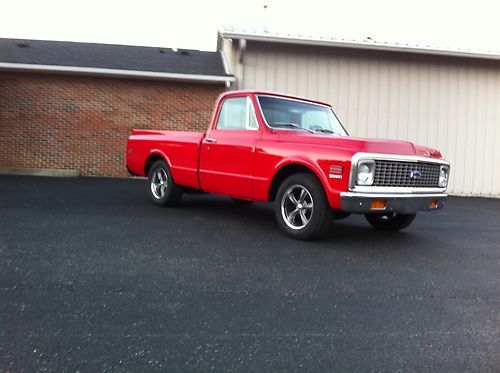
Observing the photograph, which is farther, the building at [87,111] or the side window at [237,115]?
the building at [87,111]

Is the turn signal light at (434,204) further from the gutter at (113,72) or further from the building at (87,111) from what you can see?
the building at (87,111)

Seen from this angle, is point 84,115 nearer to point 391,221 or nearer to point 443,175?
point 391,221

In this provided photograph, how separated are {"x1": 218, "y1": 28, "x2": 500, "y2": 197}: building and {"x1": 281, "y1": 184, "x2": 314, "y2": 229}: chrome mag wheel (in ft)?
24.5

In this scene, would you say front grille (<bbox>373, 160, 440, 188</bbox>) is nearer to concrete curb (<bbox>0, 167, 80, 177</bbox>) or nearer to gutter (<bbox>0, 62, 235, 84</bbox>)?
gutter (<bbox>0, 62, 235, 84</bbox>)

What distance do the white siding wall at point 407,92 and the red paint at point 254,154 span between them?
582 centimetres

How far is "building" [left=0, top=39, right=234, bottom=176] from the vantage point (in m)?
12.5

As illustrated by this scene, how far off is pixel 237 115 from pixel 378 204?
2.36 m

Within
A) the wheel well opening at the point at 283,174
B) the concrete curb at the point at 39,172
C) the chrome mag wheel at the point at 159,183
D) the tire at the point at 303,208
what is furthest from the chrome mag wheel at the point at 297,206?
the concrete curb at the point at 39,172

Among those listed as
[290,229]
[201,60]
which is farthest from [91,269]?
[201,60]

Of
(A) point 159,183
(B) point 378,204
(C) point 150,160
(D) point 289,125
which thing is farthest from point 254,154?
(C) point 150,160

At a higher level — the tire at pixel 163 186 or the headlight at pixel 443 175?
the headlight at pixel 443 175

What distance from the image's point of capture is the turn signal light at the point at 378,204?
15.7ft

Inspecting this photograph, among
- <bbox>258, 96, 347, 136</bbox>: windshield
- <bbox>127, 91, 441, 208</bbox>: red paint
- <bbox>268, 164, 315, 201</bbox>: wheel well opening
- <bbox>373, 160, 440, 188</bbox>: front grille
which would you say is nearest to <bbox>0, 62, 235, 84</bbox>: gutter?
<bbox>127, 91, 441, 208</bbox>: red paint

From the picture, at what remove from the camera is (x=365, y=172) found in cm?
476
